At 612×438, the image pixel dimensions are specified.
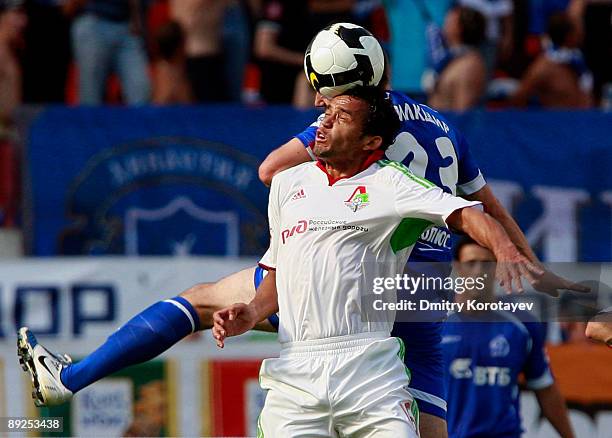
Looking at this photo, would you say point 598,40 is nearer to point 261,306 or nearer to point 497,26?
point 497,26

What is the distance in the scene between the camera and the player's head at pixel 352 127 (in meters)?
5.74

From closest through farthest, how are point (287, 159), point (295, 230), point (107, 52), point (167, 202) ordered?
point (295, 230) < point (287, 159) < point (167, 202) < point (107, 52)

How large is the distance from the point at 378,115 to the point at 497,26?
6.30 m

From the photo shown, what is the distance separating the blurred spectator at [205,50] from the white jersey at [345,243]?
5822 millimetres

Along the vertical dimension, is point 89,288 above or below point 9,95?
below

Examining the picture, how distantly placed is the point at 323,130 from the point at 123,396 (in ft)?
12.4

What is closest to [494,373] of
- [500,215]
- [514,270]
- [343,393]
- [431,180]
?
[500,215]

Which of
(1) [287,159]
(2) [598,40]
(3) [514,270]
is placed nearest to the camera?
(3) [514,270]

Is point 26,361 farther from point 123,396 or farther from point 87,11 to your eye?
point 87,11

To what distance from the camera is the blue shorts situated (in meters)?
6.60

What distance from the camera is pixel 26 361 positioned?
6.60 meters

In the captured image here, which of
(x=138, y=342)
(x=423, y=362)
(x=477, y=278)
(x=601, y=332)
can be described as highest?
(x=477, y=278)

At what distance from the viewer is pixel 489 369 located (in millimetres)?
8445

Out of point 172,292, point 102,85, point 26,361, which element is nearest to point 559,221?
point 172,292
